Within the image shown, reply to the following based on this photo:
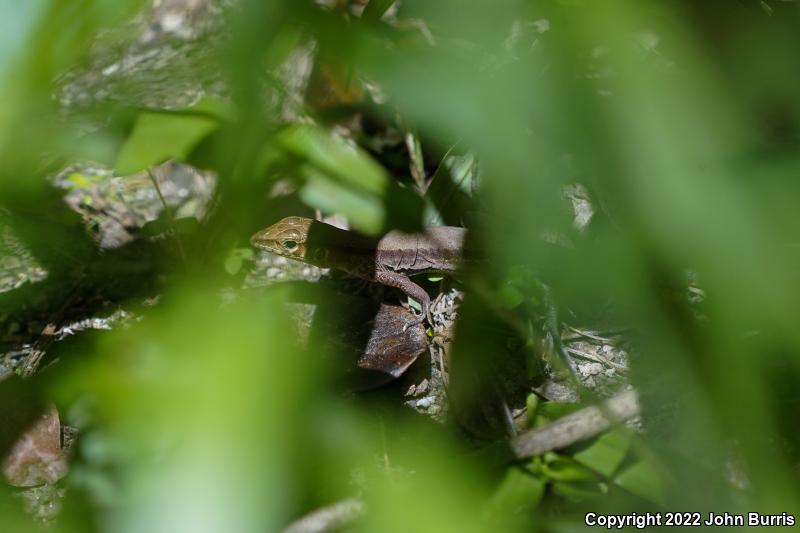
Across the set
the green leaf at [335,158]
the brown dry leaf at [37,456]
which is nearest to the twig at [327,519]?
the green leaf at [335,158]

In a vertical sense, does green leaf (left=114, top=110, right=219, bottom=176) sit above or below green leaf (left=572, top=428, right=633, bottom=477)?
above

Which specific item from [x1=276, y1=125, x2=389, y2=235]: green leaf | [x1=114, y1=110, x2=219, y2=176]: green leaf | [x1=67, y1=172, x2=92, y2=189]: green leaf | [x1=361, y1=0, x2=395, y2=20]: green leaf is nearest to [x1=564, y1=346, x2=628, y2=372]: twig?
[x1=276, y1=125, x2=389, y2=235]: green leaf

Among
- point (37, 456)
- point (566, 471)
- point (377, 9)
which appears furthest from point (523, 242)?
point (37, 456)

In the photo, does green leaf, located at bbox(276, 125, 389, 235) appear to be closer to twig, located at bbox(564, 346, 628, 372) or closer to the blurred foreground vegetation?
twig, located at bbox(564, 346, 628, 372)

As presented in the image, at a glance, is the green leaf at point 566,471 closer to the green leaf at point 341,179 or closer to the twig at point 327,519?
the twig at point 327,519

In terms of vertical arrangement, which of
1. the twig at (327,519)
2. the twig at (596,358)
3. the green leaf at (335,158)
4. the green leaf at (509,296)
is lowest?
the twig at (596,358)

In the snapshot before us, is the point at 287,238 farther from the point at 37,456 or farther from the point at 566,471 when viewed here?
the point at 566,471

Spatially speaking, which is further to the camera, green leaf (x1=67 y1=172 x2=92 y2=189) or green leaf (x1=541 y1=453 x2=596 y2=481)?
green leaf (x1=67 y1=172 x2=92 y2=189)
